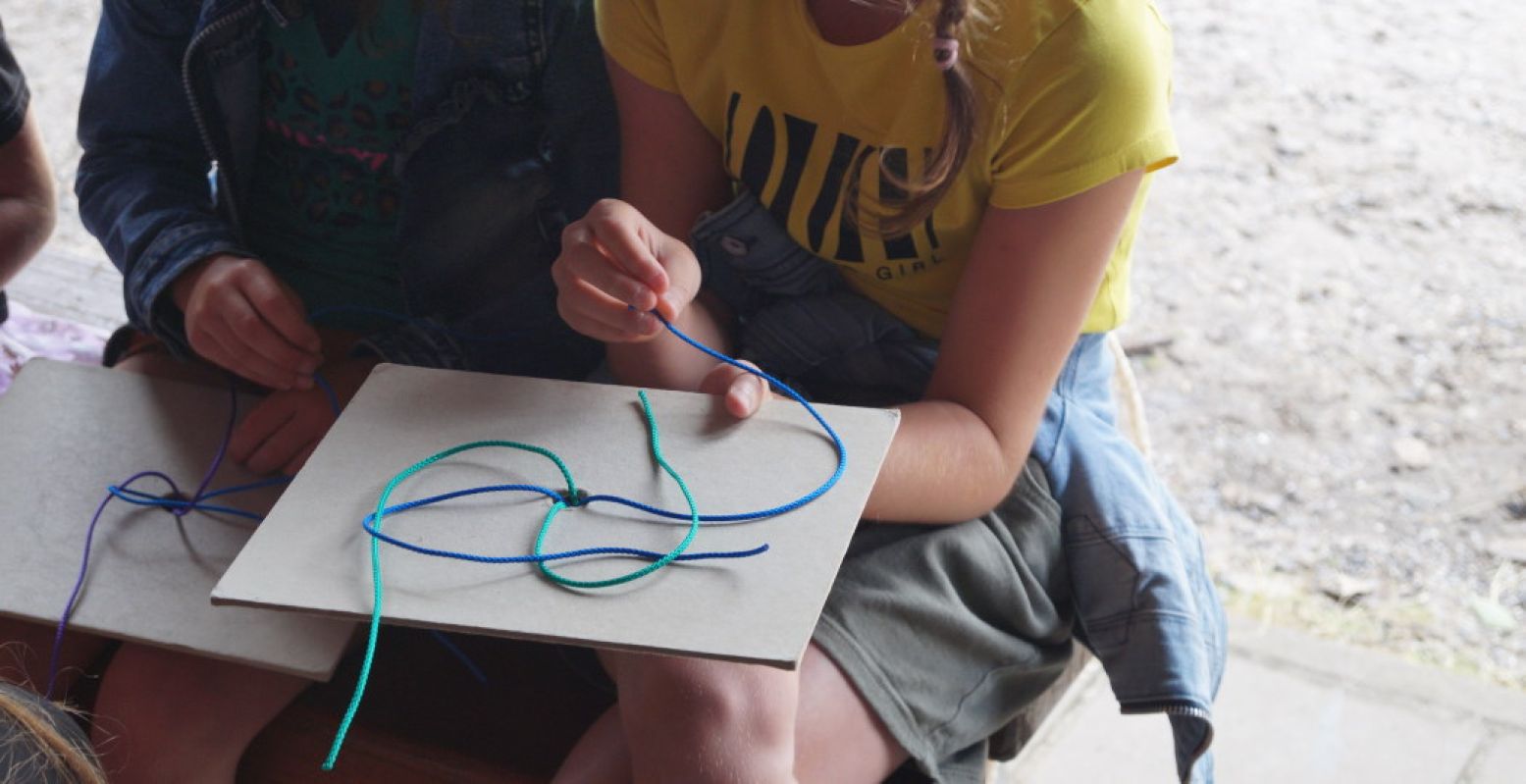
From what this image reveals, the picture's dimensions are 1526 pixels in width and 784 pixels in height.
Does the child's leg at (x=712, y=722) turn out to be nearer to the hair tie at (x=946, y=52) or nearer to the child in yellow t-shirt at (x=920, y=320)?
the child in yellow t-shirt at (x=920, y=320)

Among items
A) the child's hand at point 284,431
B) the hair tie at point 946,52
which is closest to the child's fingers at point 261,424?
the child's hand at point 284,431

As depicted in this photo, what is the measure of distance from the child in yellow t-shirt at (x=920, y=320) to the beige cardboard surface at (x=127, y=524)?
8.0 inches

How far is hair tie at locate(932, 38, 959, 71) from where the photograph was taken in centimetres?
81

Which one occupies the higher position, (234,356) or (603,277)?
(603,277)

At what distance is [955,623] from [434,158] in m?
0.47

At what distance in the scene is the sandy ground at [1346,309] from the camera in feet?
5.05

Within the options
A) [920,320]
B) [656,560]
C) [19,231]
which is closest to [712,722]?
[656,560]

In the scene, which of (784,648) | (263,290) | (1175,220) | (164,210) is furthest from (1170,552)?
(1175,220)

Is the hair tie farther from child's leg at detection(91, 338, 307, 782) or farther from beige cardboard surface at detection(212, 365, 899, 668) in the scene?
child's leg at detection(91, 338, 307, 782)

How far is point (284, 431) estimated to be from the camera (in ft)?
3.05

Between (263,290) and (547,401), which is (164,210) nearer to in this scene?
(263,290)

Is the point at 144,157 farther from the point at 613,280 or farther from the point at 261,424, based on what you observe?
the point at 613,280

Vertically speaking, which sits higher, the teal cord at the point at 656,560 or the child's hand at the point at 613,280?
the child's hand at the point at 613,280

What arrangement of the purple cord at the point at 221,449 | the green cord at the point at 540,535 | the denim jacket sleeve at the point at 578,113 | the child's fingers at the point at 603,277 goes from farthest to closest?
the denim jacket sleeve at the point at 578,113 → the purple cord at the point at 221,449 → the child's fingers at the point at 603,277 → the green cord at the point at 540,535
